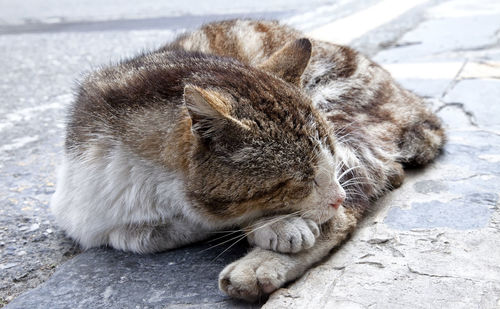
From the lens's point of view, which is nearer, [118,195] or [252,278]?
[252,278]

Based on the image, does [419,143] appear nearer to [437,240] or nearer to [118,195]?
[437,240]

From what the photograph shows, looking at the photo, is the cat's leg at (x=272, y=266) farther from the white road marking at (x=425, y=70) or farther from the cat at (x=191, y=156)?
the white road marking at (x=425, y=70)

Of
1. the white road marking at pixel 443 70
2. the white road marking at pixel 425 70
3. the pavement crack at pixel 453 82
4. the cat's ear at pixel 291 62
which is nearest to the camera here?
the cat's ear at pixel 291 62

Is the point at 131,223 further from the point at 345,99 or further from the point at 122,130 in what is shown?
the point at 345,99

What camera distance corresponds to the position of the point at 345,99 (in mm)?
2902

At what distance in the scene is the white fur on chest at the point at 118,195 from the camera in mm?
2389

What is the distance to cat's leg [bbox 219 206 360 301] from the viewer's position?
2.06 metres

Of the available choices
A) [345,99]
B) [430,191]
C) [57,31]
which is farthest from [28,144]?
[57,31]

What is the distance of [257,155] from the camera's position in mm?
2189

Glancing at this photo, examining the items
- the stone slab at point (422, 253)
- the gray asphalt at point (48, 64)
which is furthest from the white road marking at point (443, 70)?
the stone slab at point (422, 253)

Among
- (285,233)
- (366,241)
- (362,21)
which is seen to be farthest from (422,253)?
(362,21)

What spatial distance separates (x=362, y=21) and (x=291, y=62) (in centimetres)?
451

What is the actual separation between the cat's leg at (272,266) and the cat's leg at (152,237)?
34cm

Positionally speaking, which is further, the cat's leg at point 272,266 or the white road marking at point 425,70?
the white road marking at point 425,70
